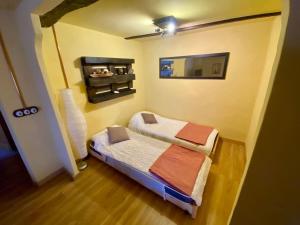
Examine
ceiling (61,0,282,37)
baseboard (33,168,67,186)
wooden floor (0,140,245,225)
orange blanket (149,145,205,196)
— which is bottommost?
wooden floor (0,140,245,225)

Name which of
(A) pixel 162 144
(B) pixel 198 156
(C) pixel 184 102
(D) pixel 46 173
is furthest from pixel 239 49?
(D) pixel 46 173

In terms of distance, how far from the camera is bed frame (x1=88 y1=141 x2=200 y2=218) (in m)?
1.45

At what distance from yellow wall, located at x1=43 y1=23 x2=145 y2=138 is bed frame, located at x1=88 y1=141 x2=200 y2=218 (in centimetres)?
92

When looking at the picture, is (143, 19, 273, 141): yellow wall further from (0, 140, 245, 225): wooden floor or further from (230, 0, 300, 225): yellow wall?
(230, 0, 300, 225): yellow wall

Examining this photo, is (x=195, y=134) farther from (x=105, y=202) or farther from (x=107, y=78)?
(x=107, y=78)

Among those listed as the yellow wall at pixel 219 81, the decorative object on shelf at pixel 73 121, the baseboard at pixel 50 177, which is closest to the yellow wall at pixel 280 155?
the decorative object on shelf at pixel 73 121

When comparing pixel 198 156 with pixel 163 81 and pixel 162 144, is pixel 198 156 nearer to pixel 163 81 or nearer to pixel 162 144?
pixel 162 144

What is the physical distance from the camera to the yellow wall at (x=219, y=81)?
89.0 inches

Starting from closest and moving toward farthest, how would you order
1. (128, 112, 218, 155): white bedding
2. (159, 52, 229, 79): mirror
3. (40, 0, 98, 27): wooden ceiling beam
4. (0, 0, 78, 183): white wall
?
(40, 0, 98, 27): wooden ceiling beam, (0, 0, 78, 183): white wall, (128, 112, 218, 155): white bedding, (159, 52, 229, 79): mirror

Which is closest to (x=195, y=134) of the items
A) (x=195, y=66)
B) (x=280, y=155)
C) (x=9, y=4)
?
(x=195, y=66)

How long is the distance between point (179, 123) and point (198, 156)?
1.16m

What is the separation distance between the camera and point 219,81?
2.68 metres

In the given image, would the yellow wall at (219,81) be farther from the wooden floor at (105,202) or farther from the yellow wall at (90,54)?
the wooden floor at (105,202)

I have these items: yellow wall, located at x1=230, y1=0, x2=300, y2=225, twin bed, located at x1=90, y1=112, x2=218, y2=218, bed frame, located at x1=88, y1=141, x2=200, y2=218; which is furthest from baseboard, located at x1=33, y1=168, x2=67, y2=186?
yellow wall, located at x1=230, y1=0, x2=300, y2=225
